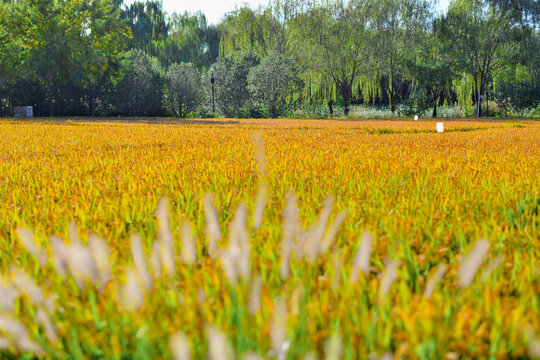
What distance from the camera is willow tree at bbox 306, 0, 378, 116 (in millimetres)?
30891

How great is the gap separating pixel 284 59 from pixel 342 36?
14.8 ft

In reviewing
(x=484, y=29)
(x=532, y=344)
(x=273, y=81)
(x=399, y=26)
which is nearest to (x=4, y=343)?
(x=532, y=344)

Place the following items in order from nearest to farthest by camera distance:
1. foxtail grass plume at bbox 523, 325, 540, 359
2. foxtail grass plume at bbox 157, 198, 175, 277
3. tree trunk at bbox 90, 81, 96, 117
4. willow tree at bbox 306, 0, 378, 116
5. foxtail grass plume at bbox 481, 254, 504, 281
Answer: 1. foxtail grass plume at bbox 523, 325, 540, 359
2. foxtail grass plume at bbox 157, 198, 175, 277
3. foxtail grass plume at bbox 481, 254, 504, 281
4. willow tree at bbox 306, 0, 378, 116
5. tree trunk at bbox 90, 81, 96, 117

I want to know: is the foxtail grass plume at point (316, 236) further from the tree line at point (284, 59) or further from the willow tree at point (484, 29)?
the willow tree at point (484, 29)

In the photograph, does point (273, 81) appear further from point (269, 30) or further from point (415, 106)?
point (415, 106)

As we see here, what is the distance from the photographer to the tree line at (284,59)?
96.4 ft

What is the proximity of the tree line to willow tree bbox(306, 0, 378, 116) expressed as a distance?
0.25ft

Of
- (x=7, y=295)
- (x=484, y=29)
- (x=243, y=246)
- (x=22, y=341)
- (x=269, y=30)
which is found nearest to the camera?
(x=22, y=341)

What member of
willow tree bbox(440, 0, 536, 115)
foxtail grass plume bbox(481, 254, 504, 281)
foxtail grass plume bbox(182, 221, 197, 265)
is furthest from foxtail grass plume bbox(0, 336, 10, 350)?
willow tree bbox(440, 0, 536, 115)

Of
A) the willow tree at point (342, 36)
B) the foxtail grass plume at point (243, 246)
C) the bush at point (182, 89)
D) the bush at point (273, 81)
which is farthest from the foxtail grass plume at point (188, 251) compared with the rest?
the bush at point (182, 89)

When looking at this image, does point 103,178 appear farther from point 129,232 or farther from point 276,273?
point 276,273

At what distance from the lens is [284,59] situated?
31.7 meters

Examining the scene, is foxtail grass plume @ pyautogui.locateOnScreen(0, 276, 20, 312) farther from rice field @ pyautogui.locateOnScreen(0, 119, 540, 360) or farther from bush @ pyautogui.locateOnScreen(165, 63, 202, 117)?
bush @ pyautogui.locateOnScreen(165, 63, 202, 117)

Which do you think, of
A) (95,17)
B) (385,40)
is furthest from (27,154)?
(95,17)
